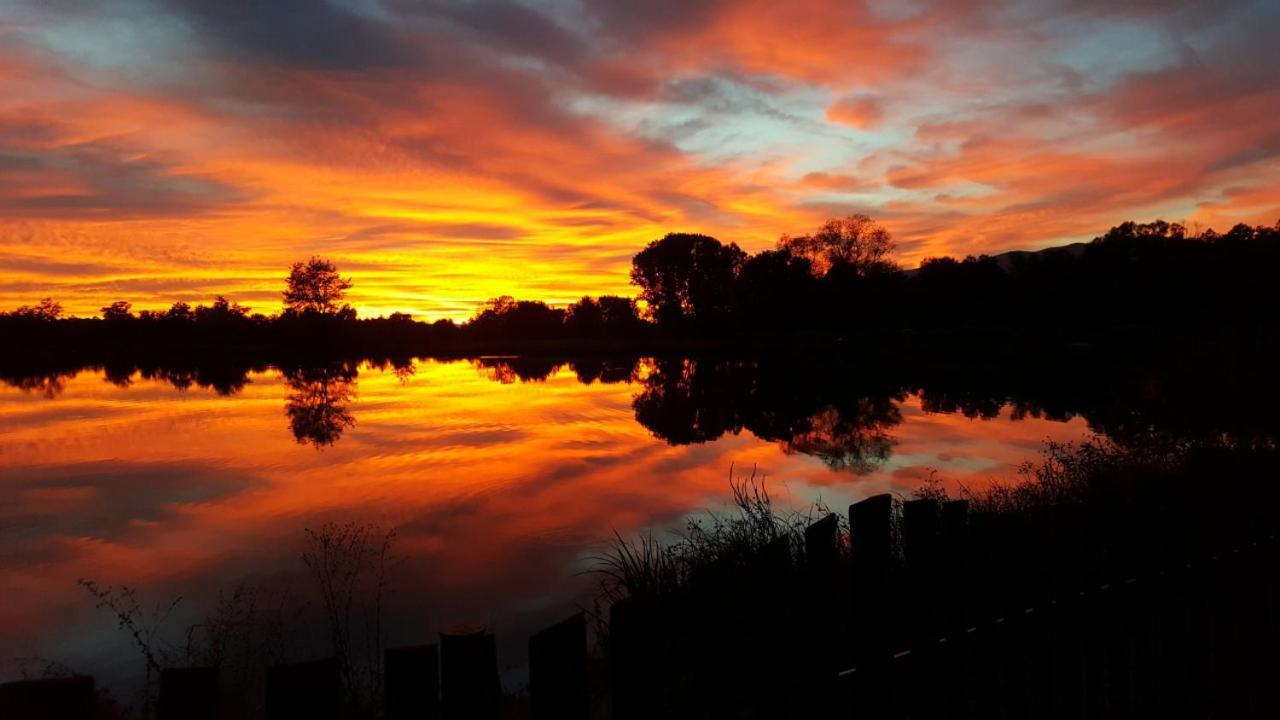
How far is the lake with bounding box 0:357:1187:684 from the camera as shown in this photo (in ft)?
31.8

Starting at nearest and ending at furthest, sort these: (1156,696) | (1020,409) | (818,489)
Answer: (1156,696)
(818,489)
(1020,409)

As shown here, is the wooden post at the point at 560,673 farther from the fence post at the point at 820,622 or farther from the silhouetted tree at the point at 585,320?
the silhouetted tree at the point at 585,320

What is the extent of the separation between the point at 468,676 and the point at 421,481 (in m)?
16.2

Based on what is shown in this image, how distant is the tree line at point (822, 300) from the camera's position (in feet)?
242

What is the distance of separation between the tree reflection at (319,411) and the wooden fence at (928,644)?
22647mm

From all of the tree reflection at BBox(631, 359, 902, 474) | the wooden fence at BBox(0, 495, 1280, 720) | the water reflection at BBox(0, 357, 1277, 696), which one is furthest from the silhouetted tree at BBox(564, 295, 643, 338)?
the wooden fence at BBox(0, 495, 1280, 720)

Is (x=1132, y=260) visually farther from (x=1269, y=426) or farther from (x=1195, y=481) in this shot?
(x=1195, y=481)

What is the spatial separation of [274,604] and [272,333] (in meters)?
126

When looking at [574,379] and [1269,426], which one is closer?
[1269,426]

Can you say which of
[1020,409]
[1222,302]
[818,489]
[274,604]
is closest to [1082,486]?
[818,489]

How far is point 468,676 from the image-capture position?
6.09 ft

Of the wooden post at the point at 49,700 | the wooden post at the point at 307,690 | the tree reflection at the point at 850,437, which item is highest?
the wooden post at the point at 49,700

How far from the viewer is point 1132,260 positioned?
84312 millimetres

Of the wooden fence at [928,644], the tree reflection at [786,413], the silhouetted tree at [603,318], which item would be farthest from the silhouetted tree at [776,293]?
the wooden fence at [928,644]
